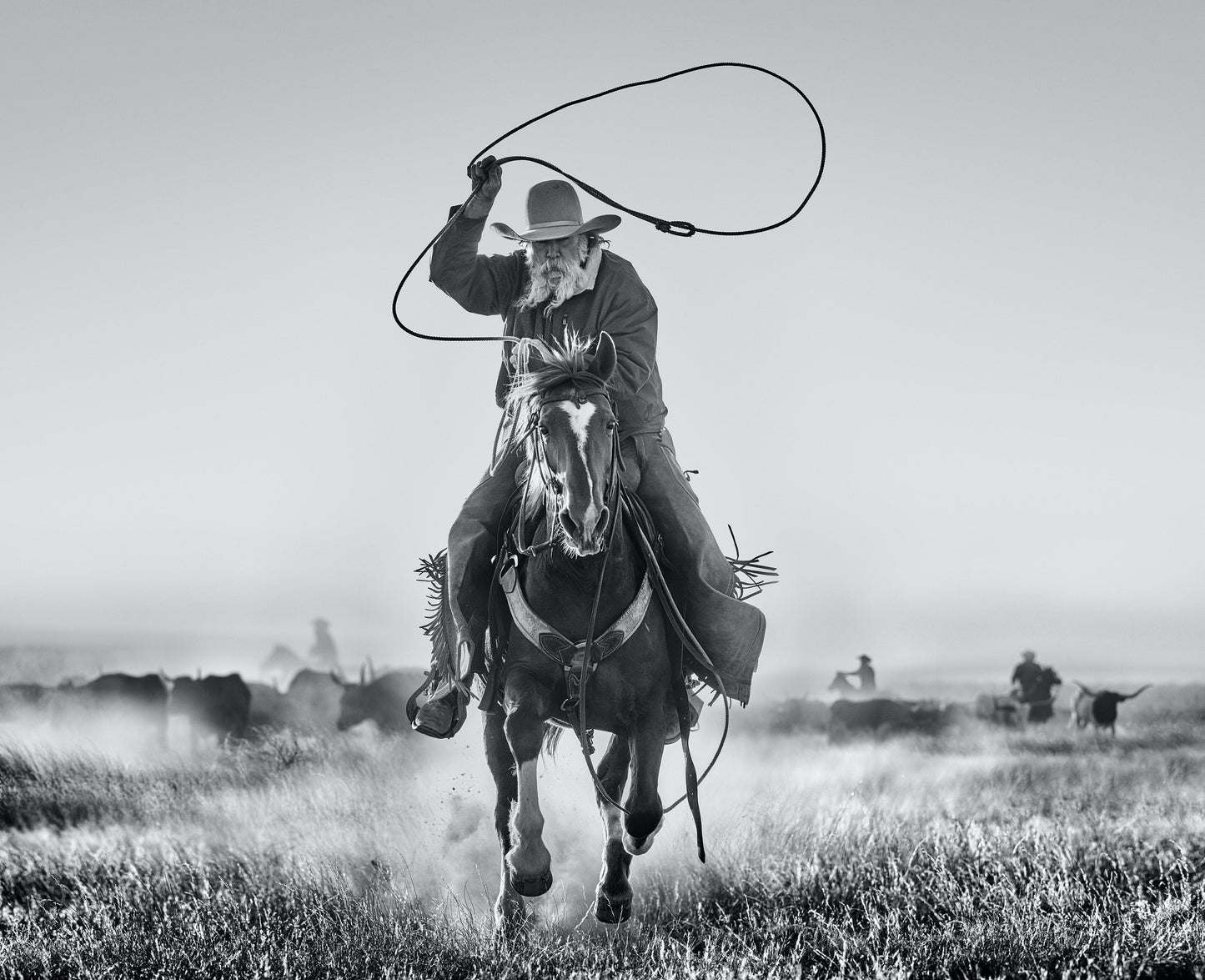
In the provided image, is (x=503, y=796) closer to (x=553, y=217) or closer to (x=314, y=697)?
(x=553, y=217)

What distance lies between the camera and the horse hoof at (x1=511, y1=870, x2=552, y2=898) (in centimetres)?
704

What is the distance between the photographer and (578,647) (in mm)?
7227

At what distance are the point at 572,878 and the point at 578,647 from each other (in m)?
3.05

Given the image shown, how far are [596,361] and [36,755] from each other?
9.97m

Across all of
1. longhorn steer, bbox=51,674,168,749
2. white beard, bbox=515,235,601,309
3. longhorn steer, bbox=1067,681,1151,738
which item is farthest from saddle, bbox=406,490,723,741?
longhorn steer, bbox=1067,681,1151,738

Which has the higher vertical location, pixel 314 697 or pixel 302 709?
pixel 314 697

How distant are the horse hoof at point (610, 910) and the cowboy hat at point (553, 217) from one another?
403 centimetres

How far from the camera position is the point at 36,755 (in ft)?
46.0

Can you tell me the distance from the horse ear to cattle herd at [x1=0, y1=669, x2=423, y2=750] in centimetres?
1391

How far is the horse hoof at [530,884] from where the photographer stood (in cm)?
704

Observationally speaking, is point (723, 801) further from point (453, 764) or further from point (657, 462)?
point (657, 462)

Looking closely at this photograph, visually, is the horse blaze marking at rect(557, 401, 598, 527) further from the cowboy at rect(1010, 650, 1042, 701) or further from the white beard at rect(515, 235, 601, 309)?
the cowboy at rect(1010, 650, 1042, 701)

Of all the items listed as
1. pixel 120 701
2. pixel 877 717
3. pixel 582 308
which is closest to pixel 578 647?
pixel 582 308

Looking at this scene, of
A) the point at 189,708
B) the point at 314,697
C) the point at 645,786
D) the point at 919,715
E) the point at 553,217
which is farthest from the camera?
the point at 314,697
